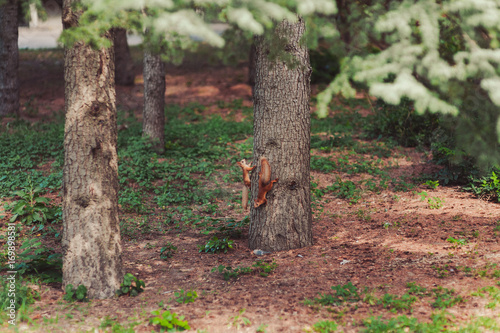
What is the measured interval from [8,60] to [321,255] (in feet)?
36.4

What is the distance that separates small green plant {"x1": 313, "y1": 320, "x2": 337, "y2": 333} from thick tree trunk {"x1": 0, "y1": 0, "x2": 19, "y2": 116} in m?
12.0

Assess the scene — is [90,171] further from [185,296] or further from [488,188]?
[488,188]

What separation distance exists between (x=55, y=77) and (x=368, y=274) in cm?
1593

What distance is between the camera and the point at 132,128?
11891mm

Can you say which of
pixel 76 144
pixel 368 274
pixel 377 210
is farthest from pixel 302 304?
pixel 377 210

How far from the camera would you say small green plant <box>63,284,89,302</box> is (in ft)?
14.3

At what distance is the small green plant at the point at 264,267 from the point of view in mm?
4980

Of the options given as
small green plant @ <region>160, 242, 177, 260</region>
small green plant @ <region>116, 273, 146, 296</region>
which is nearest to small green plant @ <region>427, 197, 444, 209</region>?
small green plant @ <region>160, 242, 177, 260</region>

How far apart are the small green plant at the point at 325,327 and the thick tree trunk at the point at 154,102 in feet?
22.8

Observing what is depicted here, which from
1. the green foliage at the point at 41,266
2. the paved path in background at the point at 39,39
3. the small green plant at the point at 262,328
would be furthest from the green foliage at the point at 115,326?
the paved path in background at the point at 39,39

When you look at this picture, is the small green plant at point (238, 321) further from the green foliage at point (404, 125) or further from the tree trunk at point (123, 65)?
the tree trunk at point (123, 65)

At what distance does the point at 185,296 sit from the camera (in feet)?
14.7

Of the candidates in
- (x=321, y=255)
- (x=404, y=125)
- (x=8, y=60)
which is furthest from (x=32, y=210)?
(x=404, y=125)

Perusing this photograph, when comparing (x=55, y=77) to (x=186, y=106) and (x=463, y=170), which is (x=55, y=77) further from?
(x=463, y=170)
